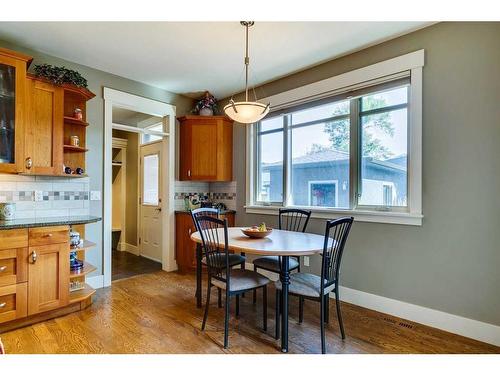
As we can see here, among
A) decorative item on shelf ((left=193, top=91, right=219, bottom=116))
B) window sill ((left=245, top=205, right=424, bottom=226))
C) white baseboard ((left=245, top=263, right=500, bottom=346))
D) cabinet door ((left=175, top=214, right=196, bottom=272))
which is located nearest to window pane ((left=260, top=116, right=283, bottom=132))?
decorative item on shelf ((left=193, top=91, right=219, bottom=116))

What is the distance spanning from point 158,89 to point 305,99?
2.10 meters

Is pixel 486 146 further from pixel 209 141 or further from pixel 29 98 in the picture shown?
pixel 29 98

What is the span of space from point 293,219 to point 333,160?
2.81ft

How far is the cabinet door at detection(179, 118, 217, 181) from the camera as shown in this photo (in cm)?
420

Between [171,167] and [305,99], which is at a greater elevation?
[305,99]

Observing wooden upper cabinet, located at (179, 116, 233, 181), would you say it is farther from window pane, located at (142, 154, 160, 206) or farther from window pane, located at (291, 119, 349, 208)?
window pane, located at (291, 119, 349, 208)

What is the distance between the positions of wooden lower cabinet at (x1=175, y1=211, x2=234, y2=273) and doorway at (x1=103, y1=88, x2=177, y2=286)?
0.28 ft

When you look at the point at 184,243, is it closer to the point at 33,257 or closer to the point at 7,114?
the point at 33,257

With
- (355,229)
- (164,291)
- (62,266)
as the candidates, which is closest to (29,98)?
(62,266)

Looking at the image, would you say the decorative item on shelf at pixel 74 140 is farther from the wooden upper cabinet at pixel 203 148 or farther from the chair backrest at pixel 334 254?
the chair backrest at pixel 334 254

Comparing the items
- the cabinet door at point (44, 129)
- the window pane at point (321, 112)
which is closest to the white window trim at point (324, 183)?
the window pane at point (321, 112)

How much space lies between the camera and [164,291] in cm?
331

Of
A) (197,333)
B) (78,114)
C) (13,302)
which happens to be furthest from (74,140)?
(197,333)

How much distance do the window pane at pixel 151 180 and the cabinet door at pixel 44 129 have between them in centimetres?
Answer: 192
